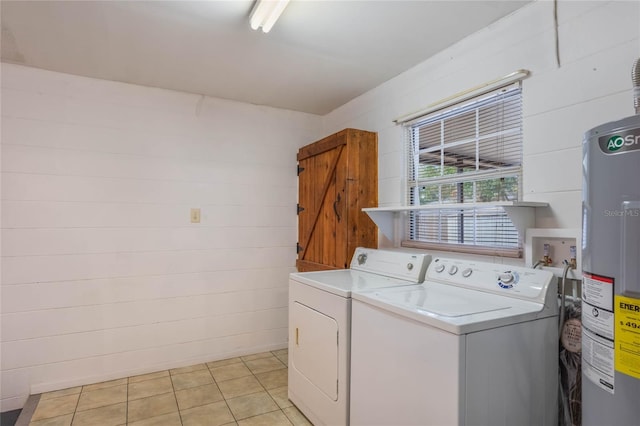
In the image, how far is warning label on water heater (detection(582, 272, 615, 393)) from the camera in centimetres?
108

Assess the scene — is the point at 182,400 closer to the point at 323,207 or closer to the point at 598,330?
the point at 323,207

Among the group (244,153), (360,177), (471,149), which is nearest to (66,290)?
(244,153)

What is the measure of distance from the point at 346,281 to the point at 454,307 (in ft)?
2.74

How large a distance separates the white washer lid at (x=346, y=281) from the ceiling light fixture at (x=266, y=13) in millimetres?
1495

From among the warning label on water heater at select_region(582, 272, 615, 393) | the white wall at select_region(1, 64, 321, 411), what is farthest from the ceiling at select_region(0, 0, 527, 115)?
the warning label on water heater at select_region(582, 272, 615, 393)

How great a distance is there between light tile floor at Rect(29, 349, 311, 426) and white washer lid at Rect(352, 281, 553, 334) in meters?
1.12

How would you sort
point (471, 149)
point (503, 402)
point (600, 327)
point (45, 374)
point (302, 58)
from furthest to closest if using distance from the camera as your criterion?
point (45, 374)
point (302, 58)
point (471, 149)
point (503, 402)
point (600, 327)

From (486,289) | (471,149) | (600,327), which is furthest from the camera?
(471,149)

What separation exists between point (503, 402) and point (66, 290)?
9.71ft

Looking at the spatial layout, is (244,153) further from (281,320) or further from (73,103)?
(281,320)

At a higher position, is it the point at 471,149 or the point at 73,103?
the point at 73,103

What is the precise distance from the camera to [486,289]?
1771 mm

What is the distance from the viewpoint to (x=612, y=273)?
107 cm

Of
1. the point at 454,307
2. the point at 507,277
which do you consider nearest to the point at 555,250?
the point at 507,277
